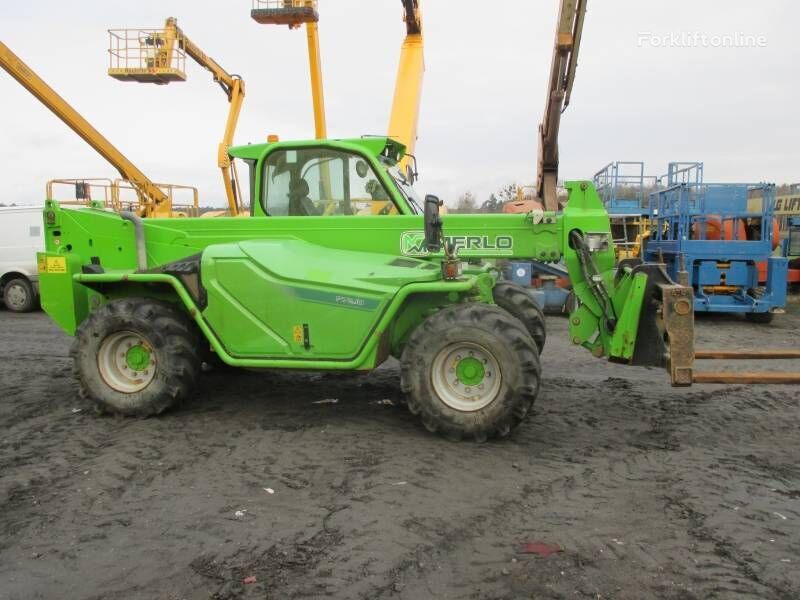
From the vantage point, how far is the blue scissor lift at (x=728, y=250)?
1205 cm

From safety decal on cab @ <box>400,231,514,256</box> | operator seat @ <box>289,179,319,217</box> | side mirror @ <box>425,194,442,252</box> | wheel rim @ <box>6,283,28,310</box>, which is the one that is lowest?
wheel rim @ <box>6,283,28,310</box>

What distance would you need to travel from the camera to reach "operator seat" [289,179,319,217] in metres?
6.07

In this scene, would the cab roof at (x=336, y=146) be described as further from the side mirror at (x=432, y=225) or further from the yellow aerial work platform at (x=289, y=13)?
the yellow aerial work platform at (x=289, y=13)

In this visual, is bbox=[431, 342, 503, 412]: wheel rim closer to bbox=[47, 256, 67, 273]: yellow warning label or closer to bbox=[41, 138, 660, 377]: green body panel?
bbox=[41, 138, 660, 377]: green body panel

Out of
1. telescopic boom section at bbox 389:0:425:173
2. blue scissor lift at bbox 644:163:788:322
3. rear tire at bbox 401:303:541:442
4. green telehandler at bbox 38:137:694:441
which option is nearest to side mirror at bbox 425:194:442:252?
green telehandler at bbox 38:137:694:441

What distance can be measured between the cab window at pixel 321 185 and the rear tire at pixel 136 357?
4.80 feet

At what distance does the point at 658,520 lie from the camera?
368 centimetres

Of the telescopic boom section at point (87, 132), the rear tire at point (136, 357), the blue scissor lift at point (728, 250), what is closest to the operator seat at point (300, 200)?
the rear tire at point (136, 357)

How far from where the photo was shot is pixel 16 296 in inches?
530

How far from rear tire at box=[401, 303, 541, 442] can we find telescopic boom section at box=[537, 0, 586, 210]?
961 centimetres

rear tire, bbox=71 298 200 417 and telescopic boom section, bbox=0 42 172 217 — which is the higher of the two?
telescopic boom section, bbox=0 42 172 217

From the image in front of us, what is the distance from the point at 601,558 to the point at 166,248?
4798mm

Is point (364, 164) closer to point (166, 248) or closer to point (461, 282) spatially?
point (461, 282)

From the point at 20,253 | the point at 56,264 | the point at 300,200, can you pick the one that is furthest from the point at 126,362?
the point at 20,253
